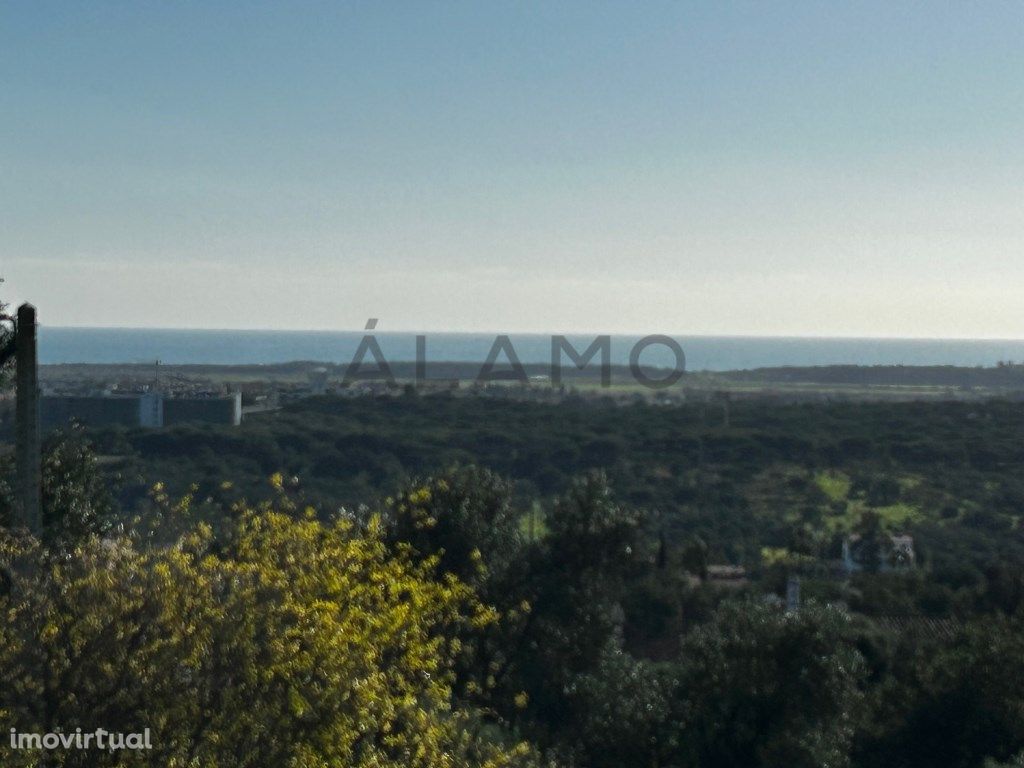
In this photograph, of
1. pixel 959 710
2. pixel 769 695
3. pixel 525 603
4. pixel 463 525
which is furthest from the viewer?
pixel 463 525

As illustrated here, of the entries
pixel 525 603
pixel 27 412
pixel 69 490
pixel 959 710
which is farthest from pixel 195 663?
pixel 959 710

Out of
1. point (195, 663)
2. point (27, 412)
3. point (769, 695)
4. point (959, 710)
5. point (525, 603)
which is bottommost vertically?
point (959, 710)

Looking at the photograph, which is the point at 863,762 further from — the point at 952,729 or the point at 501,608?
the point at 501,608


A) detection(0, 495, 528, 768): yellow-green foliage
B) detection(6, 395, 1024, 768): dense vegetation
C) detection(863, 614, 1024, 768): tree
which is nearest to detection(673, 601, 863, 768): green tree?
detection(6, 395, 1024, 768): dense vegetation

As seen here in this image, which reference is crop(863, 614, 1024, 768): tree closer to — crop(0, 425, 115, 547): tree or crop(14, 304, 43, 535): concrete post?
crop(0, 425, 115, 547): tree

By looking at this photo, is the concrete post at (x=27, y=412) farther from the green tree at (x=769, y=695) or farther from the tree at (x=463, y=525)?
the green tree at (x=769, y=695)

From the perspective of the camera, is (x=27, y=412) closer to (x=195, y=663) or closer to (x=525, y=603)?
(x=195, y=663)

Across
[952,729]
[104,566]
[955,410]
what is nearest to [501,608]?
[952,729]

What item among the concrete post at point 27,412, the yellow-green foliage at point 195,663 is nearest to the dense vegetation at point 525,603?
the yellow-green foliage at point 195,663
